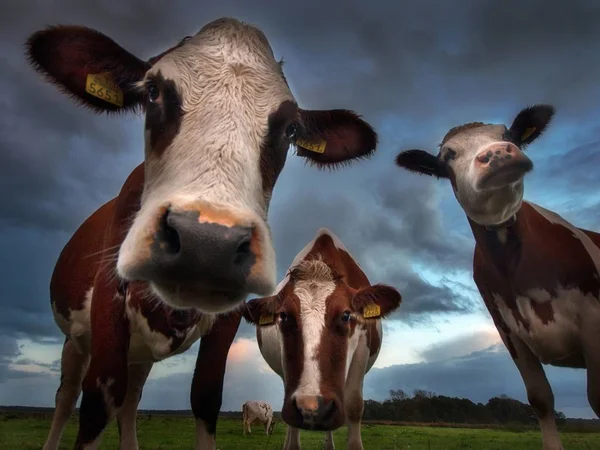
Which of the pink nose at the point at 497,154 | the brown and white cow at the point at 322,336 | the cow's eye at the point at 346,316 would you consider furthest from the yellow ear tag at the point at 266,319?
the pink nose at the point at 497,154

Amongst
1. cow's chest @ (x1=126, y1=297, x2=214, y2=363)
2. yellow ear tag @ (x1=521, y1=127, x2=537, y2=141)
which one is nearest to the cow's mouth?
yellow ear tag @ (x1=521, y1=127, x2=537, y2=141)

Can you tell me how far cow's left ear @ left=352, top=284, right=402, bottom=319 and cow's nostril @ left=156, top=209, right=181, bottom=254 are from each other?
506 cm

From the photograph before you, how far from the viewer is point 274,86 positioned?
3.87 meters

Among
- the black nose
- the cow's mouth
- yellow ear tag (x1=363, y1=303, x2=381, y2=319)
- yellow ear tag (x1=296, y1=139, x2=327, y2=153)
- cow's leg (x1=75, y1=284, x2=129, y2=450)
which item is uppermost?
the cow's mouth

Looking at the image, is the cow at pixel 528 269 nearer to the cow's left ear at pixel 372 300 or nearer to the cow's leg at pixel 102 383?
the cow's left ear at pixel 372 300

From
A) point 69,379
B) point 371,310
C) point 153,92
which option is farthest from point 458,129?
point 69,379

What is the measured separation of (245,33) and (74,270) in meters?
3.81

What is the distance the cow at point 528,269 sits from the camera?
21.2 feet

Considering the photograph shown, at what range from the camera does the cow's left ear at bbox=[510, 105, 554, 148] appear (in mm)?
7898

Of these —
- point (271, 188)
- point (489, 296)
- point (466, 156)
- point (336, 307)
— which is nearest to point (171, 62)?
point (271, 188)

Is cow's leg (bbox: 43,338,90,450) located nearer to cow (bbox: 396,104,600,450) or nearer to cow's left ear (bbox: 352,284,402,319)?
cow's left ear (bbox: 352,284,402,319)

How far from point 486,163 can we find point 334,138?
2.02m

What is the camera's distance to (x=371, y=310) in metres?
7.45

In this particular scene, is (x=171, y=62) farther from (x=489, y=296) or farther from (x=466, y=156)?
(x=489, y=296)
